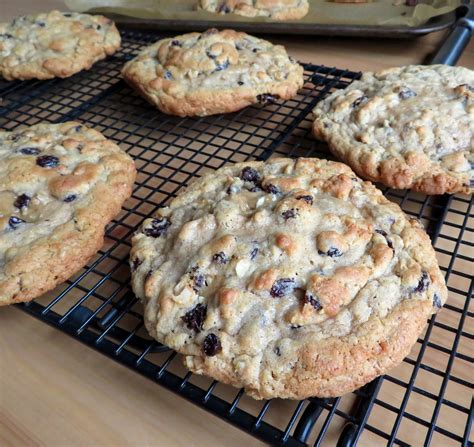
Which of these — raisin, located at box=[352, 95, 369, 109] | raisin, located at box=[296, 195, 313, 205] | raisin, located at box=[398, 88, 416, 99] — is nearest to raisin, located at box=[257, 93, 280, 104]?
raisin, located at box=[352, 95, 369, 109]

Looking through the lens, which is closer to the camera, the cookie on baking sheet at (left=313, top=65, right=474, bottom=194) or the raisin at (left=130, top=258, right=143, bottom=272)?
the raisin at (left=130, top=258, right=143, bottom=272)

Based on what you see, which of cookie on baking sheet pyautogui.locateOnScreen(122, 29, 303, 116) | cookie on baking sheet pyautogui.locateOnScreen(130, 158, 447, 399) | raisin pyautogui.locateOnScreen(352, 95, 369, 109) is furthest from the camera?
cookie on baking sheet pyautogui.locateOnScreen(122, 29, 303, 116)

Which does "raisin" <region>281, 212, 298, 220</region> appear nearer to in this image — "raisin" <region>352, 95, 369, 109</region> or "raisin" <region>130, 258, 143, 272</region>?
"raisin" <region>130, 258, 143, 272</region>

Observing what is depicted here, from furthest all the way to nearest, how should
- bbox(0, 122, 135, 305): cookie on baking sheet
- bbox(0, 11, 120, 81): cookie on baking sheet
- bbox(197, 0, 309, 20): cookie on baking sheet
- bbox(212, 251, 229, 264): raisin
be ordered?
bbox(197, 0, 309, 20): cookie on baking sheet < bbox(0, 11, 120, 81): cookie on baking sheet < bbox(0, 122, 135, 305): cookie on baking sheet < bbox(212, 251, 229, 264): raisin

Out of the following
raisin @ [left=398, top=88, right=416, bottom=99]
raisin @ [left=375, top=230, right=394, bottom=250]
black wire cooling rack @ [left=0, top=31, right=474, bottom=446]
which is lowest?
black wire cooling rack @ [left=0, top=31, right=474, bottom=446]

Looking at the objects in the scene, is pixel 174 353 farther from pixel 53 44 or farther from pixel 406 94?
pixel 53 44

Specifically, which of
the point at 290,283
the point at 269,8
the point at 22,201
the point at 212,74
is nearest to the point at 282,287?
the point at 290,283
